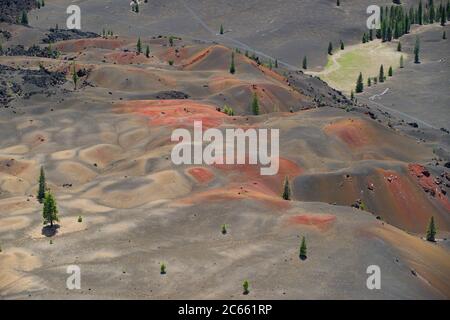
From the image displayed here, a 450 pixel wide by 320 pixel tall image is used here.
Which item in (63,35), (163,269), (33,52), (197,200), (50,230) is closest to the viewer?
(163,269)

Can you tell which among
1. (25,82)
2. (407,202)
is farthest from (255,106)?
(25,82)

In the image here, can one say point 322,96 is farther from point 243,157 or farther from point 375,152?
point 243,157

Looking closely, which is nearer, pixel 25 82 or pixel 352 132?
pixel 352 132

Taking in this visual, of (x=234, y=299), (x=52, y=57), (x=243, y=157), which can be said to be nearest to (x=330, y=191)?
(x=243, y=157)

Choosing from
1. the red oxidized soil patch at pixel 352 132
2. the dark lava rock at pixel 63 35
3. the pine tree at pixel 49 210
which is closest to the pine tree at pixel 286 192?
the pine tree at pixel 49 210

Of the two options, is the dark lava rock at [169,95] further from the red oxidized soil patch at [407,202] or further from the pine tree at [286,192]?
the pine tree at [286,192]

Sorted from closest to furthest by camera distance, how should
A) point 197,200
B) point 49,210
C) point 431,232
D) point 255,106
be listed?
point 49,210
point 197,200
point 431,232
point 255,106

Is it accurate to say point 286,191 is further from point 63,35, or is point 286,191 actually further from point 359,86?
point 63,35
